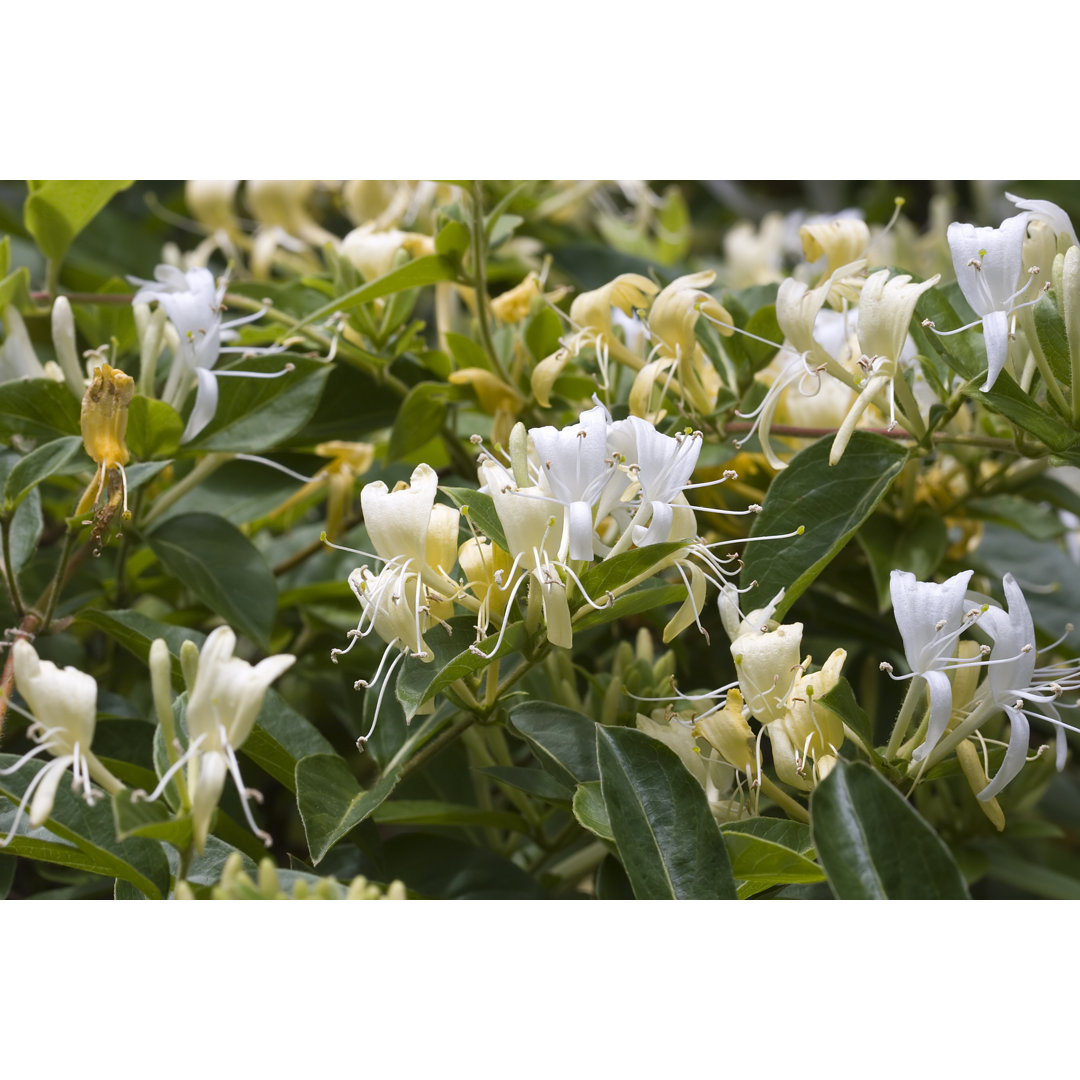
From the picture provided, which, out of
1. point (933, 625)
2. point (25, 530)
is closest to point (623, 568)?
point (933, 625)

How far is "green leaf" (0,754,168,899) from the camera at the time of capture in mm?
518

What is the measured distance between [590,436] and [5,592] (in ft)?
1.50

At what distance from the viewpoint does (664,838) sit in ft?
1.75

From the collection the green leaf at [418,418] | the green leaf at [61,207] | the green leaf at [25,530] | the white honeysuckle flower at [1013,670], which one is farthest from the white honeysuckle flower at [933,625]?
the green leaf at [61,207]

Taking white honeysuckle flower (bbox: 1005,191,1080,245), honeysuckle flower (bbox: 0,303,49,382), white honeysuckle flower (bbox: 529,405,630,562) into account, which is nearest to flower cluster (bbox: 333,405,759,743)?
white honeysuckle flower (bbox: 529,405,630,562)

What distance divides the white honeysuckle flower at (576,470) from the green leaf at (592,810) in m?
0.11

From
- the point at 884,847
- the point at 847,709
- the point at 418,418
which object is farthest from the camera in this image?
the point at 418,418

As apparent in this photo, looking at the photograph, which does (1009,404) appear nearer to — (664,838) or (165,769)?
(664,838)

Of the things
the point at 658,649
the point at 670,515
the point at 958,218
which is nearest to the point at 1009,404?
the point at 670,515

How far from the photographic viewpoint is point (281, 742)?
642 mm

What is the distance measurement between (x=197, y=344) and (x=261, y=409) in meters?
0.06

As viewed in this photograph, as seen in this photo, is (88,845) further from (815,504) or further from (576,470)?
(815,504)

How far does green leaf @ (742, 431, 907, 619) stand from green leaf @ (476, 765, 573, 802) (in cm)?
15

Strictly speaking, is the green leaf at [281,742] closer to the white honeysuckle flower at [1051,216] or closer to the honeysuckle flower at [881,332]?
the honeysuckle flower at [881,332]
